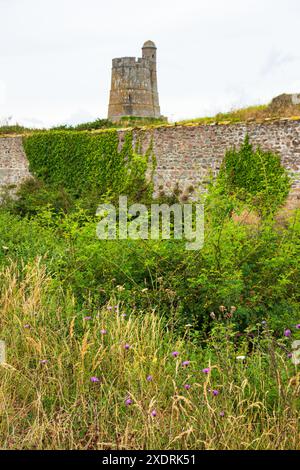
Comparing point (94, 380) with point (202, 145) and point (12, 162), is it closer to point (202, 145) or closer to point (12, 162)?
point (202, 145)

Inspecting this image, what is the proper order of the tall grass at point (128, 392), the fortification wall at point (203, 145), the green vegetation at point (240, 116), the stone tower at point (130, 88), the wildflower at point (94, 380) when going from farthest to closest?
the stone tower at point (130, 88) → the green vegetation at point (240, 116) → the fortification wall at point (203, 145) → the wildflower at point (94, 380) → the tall grass at point (128, 392)

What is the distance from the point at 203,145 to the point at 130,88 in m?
14.0

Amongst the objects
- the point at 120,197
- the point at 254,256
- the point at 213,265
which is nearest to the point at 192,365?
the point at 213,265

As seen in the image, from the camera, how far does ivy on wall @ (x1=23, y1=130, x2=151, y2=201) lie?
63.2ft

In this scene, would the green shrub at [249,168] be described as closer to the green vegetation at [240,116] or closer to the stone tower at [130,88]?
the green vegetation at [240,116]

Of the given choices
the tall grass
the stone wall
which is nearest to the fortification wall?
the stone wall

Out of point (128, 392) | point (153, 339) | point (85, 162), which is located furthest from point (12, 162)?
point (128, 392)

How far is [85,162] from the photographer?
20656 mm

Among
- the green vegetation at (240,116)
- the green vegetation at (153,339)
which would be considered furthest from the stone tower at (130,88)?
the green vegetation at (153,339)

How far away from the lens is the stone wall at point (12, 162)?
23.3 m

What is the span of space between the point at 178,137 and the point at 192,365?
14.0 m

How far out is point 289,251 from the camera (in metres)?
6.63

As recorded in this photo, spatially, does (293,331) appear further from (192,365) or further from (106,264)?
(106,264)

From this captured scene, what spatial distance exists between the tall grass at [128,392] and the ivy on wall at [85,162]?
13582mm
